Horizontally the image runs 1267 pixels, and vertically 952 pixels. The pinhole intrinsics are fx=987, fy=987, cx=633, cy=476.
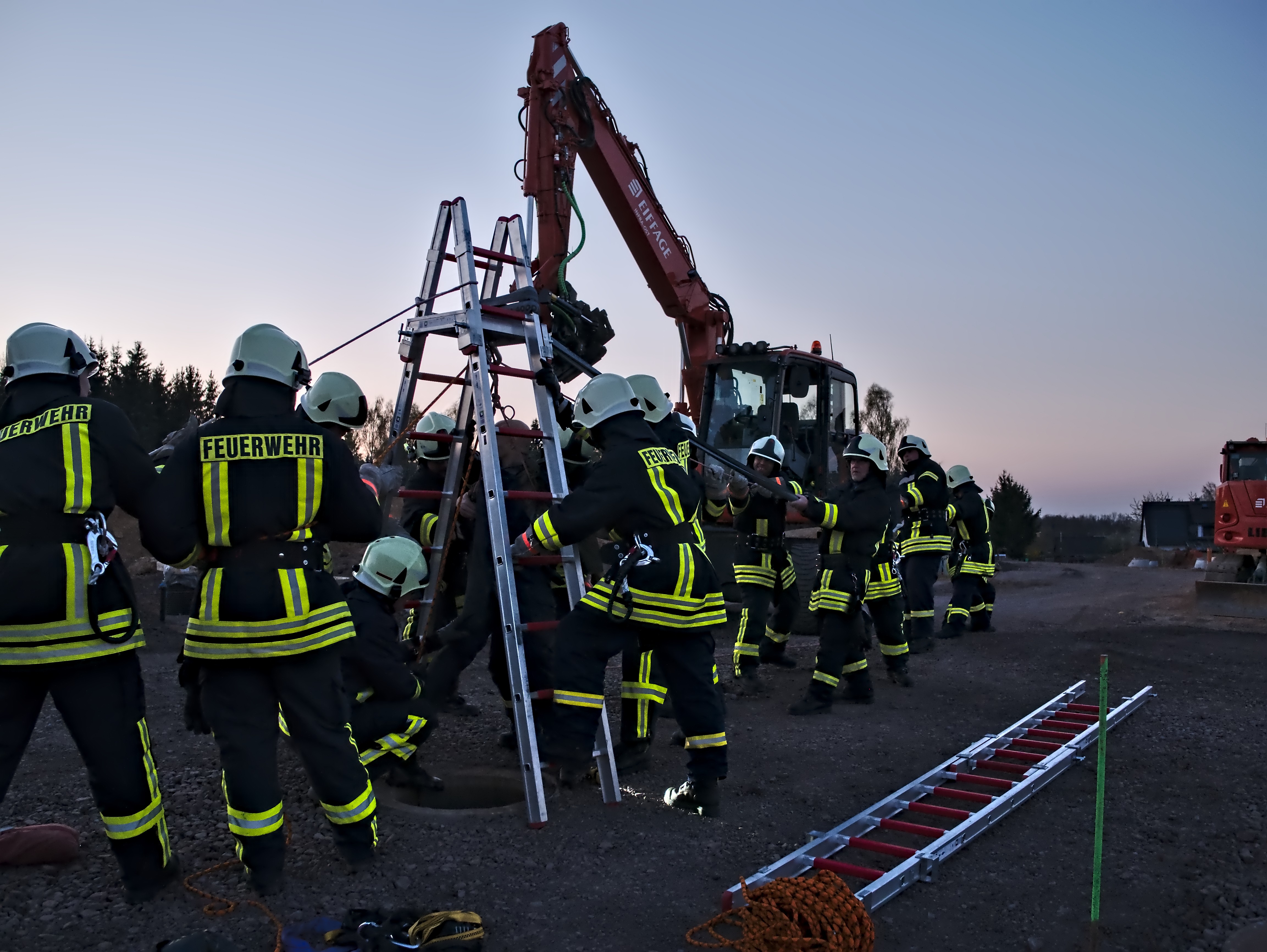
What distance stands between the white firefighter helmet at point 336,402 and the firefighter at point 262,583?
0.77 m

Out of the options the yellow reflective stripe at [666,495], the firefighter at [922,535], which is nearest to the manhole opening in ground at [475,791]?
the yellow reflective stripe at [666,495]

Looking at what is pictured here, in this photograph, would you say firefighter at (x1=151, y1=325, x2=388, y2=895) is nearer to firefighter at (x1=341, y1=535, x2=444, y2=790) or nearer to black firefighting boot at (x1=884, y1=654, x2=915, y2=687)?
firefighter at (x1=341, y1=535, x2=444, y2=790)

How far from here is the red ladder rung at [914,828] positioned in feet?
14.3

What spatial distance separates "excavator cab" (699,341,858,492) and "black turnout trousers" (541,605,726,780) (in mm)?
6920

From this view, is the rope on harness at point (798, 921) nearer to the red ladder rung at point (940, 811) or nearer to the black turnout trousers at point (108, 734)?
the red ladder rung at point (940, 811)

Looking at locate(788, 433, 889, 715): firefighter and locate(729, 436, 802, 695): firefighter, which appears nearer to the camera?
locate(788, 433, 889, 715): firefighter

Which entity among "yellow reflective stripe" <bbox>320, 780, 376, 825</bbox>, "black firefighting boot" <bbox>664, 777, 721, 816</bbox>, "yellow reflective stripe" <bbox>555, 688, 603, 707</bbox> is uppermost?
"yellow reflective stripe" <bbox>555, 688, 603, 707</bbox>

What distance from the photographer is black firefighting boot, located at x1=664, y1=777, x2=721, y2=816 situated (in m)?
4.76

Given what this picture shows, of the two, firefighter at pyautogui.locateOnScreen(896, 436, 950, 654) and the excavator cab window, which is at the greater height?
the excavator cab window

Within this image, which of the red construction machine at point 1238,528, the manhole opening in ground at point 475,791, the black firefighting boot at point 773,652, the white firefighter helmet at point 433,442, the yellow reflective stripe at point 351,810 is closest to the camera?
the yellow reflective stripe at point 351,810

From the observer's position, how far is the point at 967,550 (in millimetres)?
A: 11094

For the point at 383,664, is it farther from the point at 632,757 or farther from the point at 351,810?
the point at 632,757

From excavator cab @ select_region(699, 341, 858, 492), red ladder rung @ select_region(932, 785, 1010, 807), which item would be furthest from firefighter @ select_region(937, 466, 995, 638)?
red ladder rung @ select_region(932, 785, 1010, 807)

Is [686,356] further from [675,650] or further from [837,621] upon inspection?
[675,650]
